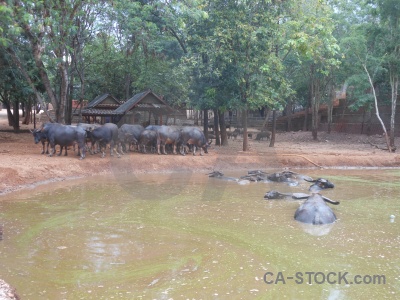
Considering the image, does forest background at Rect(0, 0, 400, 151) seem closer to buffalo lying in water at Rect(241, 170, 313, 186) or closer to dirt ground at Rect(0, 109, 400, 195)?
dirt ground at Rect(0, 109, 400, 195)

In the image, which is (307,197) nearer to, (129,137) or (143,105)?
(129,137)

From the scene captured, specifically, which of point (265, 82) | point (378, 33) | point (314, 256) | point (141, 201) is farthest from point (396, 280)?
point (378, 33)

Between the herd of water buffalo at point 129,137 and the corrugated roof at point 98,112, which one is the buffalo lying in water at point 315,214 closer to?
the herd of water buffalo at point 129,137

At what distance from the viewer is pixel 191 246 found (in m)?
7.64

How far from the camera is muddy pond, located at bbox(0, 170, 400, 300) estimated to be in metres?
5.88

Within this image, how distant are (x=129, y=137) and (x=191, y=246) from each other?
38.3 feet

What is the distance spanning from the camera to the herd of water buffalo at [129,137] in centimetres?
1694

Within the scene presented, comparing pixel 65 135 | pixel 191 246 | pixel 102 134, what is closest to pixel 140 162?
pixel 102 134

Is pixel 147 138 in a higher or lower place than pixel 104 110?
lower

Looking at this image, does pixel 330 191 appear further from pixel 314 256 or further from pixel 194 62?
pixel 194 62

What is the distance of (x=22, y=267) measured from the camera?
21.1ft

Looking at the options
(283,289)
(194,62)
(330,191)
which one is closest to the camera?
(283,289)

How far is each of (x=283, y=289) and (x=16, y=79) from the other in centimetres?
2006

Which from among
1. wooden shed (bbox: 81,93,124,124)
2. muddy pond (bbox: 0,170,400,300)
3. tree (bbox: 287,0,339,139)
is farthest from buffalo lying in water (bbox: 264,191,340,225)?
wooden shed (bbox: 81,93,124,124)
